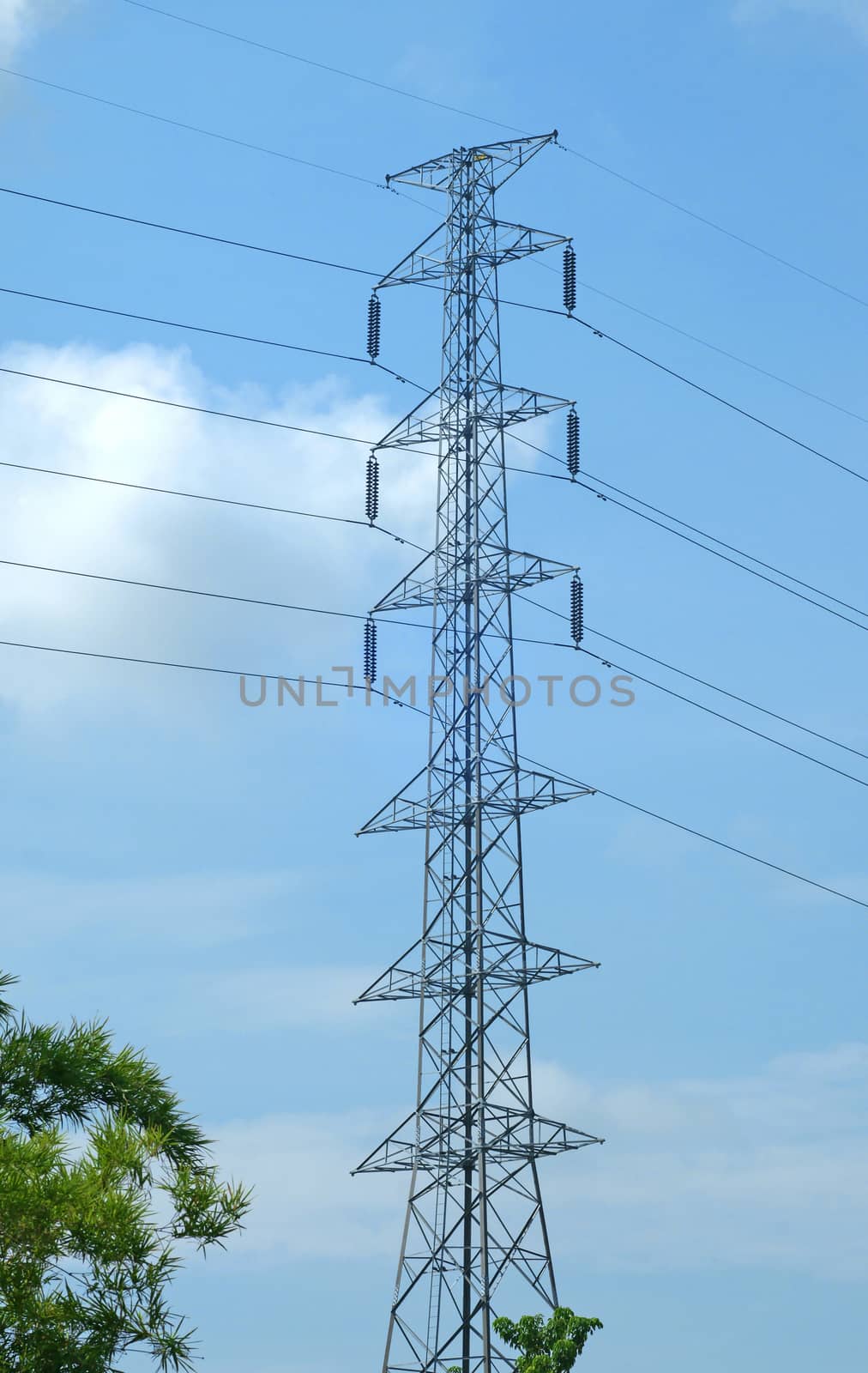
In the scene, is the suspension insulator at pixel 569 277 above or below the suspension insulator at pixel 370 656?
above

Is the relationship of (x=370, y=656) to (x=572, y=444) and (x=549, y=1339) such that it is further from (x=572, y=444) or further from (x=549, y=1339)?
(x=549, y=1339)

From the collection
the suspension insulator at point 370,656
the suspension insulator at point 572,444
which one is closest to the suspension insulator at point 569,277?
the suspension insulator at point 572,444

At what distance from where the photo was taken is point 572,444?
135ft

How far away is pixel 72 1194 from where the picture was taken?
2191cm

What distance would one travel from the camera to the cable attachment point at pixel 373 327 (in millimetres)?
40625

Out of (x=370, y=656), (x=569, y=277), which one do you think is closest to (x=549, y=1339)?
(x=370, y=656)

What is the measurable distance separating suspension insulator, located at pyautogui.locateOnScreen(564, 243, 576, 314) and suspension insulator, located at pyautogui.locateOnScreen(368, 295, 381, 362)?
13.3 feet

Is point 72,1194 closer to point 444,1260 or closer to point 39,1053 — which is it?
point 39,1053

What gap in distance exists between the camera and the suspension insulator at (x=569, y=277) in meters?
41.4

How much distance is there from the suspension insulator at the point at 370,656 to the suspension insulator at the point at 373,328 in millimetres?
5935

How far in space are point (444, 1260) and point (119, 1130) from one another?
15.0m

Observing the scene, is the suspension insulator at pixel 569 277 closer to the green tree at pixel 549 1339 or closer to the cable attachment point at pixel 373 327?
the cable attachment point at pixel 373 327

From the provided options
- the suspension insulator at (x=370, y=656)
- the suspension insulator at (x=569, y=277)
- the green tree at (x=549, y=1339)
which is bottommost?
the green tree at (x=549, y=1339)

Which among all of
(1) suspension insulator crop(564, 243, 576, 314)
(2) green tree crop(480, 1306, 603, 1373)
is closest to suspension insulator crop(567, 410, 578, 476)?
(1) suspension insulator crop(564, 243, 576, 314)
